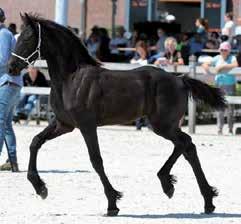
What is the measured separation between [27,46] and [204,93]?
192 centimetres

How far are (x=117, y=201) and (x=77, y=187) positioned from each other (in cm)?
171

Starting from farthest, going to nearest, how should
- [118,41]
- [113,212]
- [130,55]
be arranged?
[118,41] < [130,55] < [113,212]

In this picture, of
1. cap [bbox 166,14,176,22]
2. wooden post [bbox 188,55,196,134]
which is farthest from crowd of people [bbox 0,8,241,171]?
cap [bbox 166,14,176,22]

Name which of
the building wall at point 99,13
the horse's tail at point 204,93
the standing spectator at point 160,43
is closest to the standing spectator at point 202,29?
the standing spectator at point 160,43

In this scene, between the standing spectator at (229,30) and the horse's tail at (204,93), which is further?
the standing spectator at (229,30)

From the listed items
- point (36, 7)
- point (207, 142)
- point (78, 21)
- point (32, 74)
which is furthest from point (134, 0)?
point (207, 142)

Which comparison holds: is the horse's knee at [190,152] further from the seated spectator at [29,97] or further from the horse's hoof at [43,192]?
the seated spectator at [29,97]

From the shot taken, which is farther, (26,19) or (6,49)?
(6,49)

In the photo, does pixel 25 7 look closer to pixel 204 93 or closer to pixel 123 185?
pixel 123 185

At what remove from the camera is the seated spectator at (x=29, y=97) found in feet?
68.0

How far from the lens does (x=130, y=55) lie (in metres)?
27.4

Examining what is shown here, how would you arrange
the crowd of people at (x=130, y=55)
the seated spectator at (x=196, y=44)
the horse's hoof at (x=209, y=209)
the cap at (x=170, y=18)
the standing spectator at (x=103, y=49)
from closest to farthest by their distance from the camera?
1. the horse's hoof at (x=209, y=209)
2. the crowd of people at (x=130, y=55)
3. the standing spectator at (x=103, y=49)
4. the seated spectator at (x=196, y=44)
5. the cap at (x=170, y=18)

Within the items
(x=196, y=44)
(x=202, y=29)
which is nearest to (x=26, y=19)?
(x=196, y=44)

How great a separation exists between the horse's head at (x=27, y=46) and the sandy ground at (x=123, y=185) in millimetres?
1484
